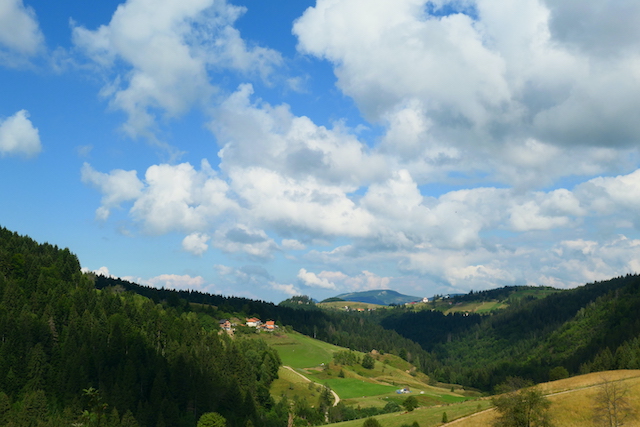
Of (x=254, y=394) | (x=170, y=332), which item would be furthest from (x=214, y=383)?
(x=170, y=332)

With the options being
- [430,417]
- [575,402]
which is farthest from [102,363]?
[575,402]

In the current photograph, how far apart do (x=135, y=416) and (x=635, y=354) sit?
168012 mm

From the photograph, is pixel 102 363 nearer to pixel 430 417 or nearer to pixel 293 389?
pixel 293 389

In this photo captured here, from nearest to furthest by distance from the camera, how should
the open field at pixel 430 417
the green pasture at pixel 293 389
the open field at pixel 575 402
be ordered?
the open field at pixel 575 402, the open field at pixel 430 417, the green pasture at pixel 293 389

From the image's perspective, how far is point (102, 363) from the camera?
12875 cm

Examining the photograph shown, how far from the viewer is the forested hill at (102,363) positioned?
368ft

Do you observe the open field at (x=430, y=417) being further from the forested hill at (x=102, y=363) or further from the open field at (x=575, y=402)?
the forested hill at (x=102, y=363)

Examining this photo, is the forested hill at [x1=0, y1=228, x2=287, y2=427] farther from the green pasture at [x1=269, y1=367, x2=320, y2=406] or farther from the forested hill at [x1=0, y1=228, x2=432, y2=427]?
the green pasture at [x1=269, y1=367, x2=320, y2=406]

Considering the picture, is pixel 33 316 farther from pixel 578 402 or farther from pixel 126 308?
pixel 578 402

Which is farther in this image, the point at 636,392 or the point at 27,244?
the point at 27,244

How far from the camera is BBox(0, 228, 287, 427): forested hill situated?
11212cm

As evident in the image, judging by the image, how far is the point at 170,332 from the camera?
16162cm

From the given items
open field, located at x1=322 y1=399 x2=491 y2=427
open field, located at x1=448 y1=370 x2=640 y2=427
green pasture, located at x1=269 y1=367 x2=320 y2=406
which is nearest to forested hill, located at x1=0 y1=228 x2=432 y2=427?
green pasture, located at x1=269 y1=367 x2=320 y2=406

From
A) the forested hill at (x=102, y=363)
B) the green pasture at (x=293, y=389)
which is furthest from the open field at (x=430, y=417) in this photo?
the green pasture at (x=293, y=389)
